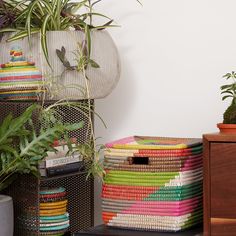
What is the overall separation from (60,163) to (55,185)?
5.1 inches

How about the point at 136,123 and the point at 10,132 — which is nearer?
the point at 10,132

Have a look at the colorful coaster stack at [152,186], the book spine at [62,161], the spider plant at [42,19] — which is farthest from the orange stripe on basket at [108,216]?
the spider plant at [42,19]

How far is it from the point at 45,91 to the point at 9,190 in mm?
340

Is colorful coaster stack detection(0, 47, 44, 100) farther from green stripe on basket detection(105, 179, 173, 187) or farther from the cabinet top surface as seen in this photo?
the cabinet top surface

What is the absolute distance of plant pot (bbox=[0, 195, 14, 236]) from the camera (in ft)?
6.18

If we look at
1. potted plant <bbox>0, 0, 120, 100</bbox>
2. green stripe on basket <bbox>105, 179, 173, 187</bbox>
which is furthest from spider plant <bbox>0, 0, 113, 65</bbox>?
green stripe on basket <bbox>105, 179, 173, 187</bbox>

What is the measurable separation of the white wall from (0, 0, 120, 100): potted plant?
204mm

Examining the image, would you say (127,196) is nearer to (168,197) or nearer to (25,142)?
(168,197)

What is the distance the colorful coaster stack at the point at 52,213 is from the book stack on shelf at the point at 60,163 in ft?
0.23

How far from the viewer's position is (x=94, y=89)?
2057 mm

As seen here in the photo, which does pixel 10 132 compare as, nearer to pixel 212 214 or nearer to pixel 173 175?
pixel 173 175

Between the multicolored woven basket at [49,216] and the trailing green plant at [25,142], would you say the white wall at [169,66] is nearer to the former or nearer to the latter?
the multicolored woven basket at [49,216]

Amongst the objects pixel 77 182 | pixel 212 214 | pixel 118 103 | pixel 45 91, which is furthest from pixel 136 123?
pixel 212 214

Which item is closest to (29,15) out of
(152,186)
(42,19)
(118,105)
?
(42,19)
